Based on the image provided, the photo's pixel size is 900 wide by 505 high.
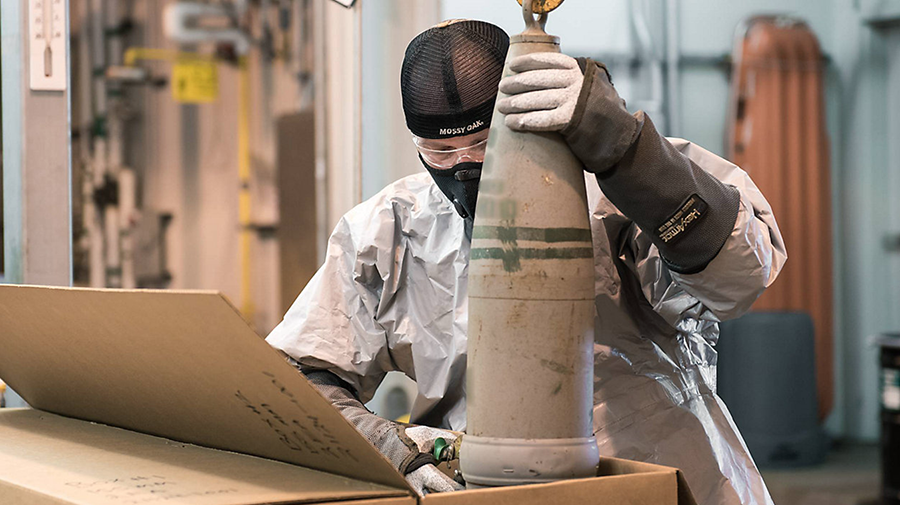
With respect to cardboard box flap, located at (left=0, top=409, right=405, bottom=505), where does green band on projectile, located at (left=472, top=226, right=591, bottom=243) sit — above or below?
above

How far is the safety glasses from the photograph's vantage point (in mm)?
1187

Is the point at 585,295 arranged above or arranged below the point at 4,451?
above

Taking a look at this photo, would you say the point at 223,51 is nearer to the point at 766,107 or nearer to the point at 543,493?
the point at 543,493

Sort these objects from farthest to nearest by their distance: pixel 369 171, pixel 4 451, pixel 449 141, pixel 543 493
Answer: pixel 369 171 < pixel 449 141 < pixel 4 451 < pixel 543 493

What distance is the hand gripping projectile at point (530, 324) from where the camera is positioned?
0.78m

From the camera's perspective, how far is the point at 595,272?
3.64 ft

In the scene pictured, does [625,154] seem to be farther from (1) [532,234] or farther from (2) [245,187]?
(2) [245,187]

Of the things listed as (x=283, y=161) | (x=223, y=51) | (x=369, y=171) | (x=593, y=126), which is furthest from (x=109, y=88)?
(x=593, y=126)

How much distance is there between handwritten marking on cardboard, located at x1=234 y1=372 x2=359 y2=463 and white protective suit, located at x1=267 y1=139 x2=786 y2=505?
1.60ft

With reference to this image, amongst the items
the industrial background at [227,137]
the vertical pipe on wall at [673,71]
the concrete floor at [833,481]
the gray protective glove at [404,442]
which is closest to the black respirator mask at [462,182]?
the gray protective glove at [404,442]

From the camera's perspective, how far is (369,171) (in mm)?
2701

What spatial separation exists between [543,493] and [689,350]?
0.67m

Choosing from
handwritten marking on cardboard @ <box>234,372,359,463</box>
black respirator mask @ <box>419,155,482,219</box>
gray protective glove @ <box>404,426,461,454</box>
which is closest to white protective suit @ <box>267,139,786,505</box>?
black respirator mask @ <box>419,155,482,219</box>

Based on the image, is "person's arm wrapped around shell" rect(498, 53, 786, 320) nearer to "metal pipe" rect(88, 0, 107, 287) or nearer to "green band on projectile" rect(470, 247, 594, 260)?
"green band on projectile" rect(470, 247, 594, 260)
